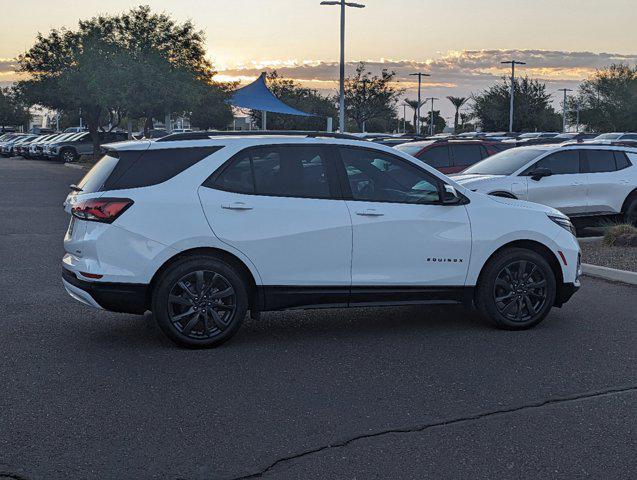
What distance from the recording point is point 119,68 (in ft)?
144

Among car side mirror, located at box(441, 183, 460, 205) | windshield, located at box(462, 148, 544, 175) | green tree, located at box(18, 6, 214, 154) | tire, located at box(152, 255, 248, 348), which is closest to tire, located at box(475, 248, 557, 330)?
car side mirror, located at box(441, 183, 460, 205)

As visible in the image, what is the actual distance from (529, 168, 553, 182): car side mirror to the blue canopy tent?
2112cm

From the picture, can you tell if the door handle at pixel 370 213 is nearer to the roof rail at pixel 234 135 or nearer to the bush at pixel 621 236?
the roof rail at pixel 234 135

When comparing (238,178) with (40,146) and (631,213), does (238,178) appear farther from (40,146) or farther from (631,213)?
(40,146)

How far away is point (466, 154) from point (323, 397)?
516 inches

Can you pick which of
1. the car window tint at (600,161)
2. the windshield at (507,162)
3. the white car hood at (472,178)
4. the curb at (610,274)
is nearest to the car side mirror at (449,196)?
the curb at (610,274)

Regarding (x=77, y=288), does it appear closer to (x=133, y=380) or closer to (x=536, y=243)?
(x=133, y=380)

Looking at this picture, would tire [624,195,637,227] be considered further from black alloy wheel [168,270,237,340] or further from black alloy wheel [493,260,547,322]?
black alloy wheel [168,270,237,340]

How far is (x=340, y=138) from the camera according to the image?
24.3ft

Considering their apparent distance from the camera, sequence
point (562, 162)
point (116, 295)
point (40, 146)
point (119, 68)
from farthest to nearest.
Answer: point (40, 146), point (119, 68), point (562, 162), point (116, 295)

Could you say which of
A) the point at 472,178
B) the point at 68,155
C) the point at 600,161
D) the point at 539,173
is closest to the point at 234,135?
the point at 472,178

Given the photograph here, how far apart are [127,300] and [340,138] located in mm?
2283

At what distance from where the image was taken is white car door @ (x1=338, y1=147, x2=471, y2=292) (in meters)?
7.11

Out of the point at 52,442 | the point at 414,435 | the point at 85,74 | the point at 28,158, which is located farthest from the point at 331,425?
the point at 28,158
